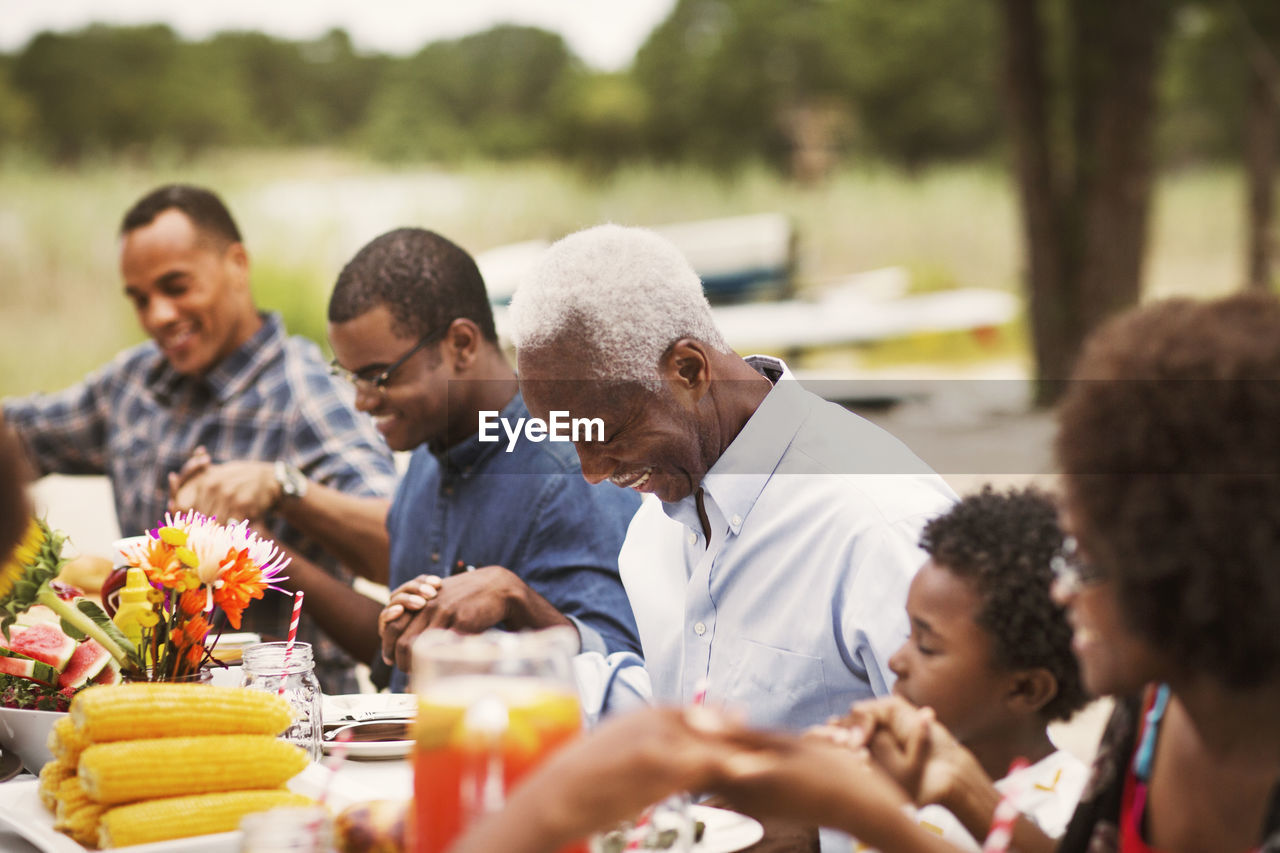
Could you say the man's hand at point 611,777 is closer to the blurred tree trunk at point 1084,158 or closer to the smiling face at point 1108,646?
the smiling face at point 1108,646

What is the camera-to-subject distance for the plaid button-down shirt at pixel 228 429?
3520mm

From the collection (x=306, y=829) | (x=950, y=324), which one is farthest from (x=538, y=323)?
(x=950, y=324)

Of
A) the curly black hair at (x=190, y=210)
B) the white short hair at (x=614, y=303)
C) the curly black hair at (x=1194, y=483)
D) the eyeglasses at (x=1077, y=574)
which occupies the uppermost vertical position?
the curly black hair at (x=190, y=210)

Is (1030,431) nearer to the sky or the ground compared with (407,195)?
nearer to the ground

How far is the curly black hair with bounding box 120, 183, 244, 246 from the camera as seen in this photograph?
12.7ft

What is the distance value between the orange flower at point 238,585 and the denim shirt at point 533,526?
0.83 metres

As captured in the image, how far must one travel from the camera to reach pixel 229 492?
3010 millimetres

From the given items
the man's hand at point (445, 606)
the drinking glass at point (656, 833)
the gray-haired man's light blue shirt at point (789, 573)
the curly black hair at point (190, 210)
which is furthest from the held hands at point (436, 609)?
the curly black hair at point (190, 210)

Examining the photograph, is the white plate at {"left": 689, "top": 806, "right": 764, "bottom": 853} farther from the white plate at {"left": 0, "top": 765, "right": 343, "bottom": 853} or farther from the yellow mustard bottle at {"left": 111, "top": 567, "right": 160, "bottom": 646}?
the yellow mustard bottle at {"left": 111, "top": 567, "right": 160, "bottom": 646}

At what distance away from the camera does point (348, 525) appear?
129 inches

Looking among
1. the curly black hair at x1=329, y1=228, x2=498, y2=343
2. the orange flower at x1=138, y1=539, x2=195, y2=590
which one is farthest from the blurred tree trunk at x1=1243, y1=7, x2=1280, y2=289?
the orange flower at x1=138, y1=539, x2=195, y2=590

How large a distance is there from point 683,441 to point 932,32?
1612 centimetres

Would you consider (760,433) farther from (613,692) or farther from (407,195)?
(407,195)

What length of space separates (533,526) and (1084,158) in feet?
23.2
